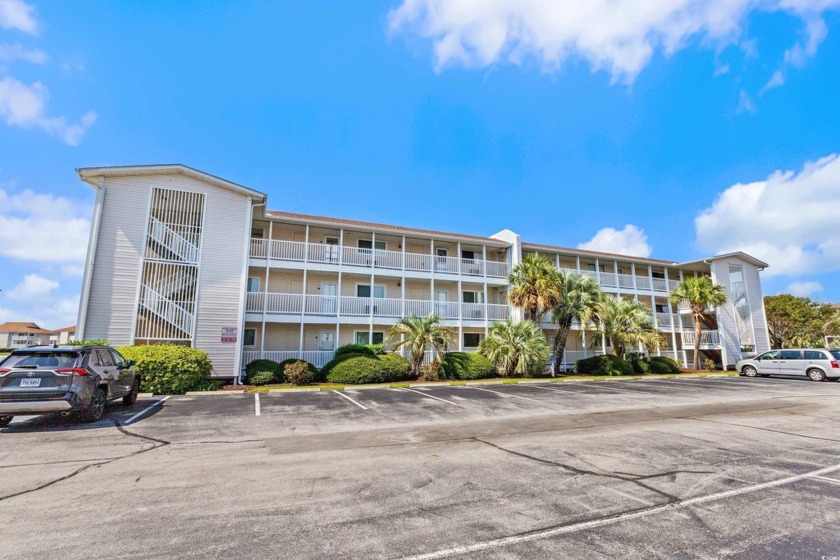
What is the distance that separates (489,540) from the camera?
133 inches

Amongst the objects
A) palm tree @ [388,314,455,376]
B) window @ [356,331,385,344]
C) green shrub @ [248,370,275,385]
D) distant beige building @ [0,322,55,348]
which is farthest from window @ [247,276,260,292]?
distant beige building @ [0,322,55,348]

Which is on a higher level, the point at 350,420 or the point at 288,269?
the point at 288,269

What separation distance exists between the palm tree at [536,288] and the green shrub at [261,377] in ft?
44.2

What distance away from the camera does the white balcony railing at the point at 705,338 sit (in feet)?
94.6

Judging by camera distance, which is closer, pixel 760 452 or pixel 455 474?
pixel 455 474

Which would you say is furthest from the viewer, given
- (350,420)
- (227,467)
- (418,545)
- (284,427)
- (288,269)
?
(288,269)

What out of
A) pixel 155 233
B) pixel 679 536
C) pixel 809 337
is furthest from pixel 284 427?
pixel 809 337

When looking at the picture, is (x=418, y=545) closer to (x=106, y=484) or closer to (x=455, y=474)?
(x=455, y=474)

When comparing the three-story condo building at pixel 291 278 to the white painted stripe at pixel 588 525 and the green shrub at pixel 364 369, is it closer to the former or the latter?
the green shrub at pixel 364 369

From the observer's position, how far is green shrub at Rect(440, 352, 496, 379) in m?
19.9

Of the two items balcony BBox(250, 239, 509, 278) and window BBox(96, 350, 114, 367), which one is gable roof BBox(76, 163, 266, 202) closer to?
balcony BBox(250, 239, 509, 278)

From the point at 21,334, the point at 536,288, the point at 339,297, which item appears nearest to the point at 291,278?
the point at 339,297

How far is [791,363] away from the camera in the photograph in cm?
2202

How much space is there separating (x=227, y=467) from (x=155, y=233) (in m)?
15.2
